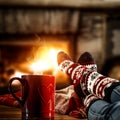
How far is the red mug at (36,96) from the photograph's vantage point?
97 centimetres

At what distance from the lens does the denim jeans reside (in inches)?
38.4

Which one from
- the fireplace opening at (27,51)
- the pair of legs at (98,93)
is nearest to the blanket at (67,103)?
the pair of legs at (98,93)

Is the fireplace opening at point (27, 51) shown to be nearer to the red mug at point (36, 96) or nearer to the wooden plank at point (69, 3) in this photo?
the wooden plank at point (69, 3)

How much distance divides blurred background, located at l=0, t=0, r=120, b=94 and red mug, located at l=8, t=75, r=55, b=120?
9.39 ft

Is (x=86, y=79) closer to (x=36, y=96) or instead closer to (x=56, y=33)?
(x=36, y=96)

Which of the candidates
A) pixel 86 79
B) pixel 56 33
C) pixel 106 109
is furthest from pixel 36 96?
pixel 56 33

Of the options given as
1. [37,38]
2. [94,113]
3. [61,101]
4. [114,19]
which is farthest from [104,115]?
[114,19]

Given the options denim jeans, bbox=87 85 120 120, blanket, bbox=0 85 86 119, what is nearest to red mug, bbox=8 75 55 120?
denim jeans, bbox=87 85 120 120

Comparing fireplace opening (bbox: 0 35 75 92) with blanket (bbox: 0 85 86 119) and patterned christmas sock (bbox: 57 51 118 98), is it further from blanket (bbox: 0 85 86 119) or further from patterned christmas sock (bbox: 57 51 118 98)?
blanket (bbox: 0 85 86 119)

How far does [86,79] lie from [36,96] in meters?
0.34

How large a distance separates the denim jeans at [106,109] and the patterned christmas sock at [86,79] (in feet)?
0.14

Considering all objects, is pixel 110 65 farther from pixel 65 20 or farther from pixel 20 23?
pixel 20 23

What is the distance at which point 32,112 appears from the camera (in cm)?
97

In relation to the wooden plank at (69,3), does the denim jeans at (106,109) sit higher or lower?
lower
